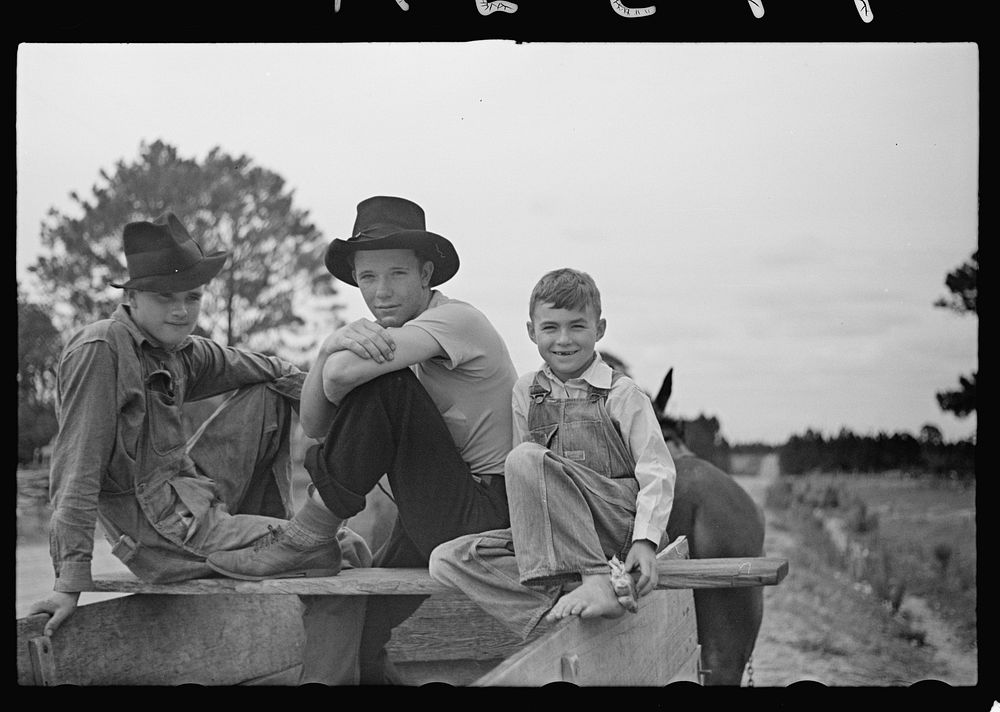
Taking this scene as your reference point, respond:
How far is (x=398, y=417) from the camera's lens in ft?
12.6

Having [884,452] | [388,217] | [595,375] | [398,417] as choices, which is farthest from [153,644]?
[884,452]

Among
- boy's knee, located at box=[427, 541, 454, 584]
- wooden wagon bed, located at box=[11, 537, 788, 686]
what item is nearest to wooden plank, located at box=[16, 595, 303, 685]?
wooden wagon bed, located at box=[11, 537, 788, 686]

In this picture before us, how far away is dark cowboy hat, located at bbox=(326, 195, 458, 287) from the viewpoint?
3986 millimetres

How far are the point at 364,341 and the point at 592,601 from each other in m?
1.12

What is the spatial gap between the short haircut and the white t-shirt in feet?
0.63

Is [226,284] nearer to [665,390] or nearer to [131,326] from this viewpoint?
[131,326]

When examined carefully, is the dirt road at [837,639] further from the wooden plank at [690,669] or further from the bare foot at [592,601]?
the bare foot at [592,601]

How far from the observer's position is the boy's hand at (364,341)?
3854 mm

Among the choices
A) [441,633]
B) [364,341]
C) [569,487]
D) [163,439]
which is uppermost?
[364,341]

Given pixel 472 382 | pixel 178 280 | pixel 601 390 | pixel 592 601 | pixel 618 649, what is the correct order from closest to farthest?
pixel 592 601 → pixel 618 649 → pixel 601 390 → pixel 472 382 → pixel 178 280

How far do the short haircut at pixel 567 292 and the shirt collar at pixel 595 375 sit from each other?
0.17 meters

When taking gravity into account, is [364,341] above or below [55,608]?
above

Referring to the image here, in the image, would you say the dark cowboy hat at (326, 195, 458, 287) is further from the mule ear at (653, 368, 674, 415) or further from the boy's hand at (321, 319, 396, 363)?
the mule ear at (653, 368, 674, 415)
